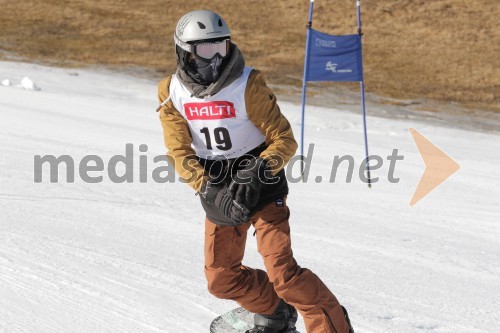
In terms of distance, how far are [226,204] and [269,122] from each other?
48 cm

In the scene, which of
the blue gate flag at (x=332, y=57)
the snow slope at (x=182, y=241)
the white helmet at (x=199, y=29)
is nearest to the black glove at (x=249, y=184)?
the white helmet at (x=199, y=29)

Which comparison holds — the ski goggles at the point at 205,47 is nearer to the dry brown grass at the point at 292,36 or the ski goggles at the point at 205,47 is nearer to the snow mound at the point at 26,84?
the snow mound at the point at 26,84

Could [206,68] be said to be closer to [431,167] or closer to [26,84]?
[431,167]

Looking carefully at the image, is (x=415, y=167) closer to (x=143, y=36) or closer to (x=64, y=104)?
(x=64, y=104)

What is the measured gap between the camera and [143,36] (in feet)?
86.6

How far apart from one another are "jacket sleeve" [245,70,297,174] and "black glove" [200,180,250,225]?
0.27m

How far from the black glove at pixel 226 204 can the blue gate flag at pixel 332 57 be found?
6481 millimetres

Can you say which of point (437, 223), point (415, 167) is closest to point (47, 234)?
point (437, 223)

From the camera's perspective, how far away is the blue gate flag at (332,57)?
10.2 meters

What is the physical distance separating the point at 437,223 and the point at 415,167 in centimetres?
255

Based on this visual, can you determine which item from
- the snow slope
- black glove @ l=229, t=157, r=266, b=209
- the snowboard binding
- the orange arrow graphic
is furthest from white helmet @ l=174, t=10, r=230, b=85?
the orange arrow graphic

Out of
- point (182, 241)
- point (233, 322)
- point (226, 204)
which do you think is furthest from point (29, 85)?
point (226, 204)

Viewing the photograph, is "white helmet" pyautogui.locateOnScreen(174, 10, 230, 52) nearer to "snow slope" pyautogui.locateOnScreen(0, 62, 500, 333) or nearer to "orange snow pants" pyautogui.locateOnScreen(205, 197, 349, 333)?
"orange snow pants" pyautogui.locateOnScreen(205, 197, 349, 333)

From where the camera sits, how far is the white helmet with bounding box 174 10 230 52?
3.95 metres
